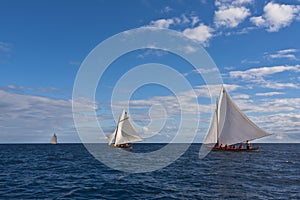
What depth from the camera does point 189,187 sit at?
95.8ft

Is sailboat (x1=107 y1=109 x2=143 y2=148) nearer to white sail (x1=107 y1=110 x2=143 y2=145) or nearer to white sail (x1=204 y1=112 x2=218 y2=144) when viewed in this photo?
white sail (x1=107 y1=110 x2=143 y2=145)

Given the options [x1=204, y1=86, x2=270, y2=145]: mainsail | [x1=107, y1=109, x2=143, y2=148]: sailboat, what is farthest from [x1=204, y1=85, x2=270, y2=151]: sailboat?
[x1=107, y1=109, x2=143, y2=148]: sailboat

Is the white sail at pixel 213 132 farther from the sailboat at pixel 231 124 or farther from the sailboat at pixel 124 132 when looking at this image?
the sailboat at pixel 124 132

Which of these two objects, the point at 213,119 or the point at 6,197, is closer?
A: the point at 6,197

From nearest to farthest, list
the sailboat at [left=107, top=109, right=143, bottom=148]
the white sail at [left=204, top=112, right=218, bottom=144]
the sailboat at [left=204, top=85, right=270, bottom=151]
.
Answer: the sailboat at [left=204, top=85, right=270, bottom=151]
the white sail at [left=204, top=112, right=218, bottom=144]
the sailboat at [left=107, top=109, right=143, bottom=148]

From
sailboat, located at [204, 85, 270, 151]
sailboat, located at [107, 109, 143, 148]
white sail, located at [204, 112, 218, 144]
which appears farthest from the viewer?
sailboat, located at [107, 109, 143, 148]

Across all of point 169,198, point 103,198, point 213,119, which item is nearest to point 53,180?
point 103,198

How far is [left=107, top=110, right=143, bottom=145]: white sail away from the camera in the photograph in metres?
103

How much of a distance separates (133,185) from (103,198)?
20.8ft

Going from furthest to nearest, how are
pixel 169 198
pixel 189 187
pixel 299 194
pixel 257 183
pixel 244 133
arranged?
pixel 244 133
pixel 257 183
pixel 189 187
pixel 299 194
pixel 169 198

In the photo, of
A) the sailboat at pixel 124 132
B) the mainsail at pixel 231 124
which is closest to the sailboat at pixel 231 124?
the mainsail at pixel 231 124

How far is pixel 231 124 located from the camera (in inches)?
2955

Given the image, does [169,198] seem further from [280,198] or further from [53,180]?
[53,180]

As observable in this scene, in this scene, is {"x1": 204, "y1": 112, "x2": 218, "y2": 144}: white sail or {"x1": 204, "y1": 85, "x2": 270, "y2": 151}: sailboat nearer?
{"x1": 204, "y1": 85, "x2": 270, "y2": 151}: sailboat
